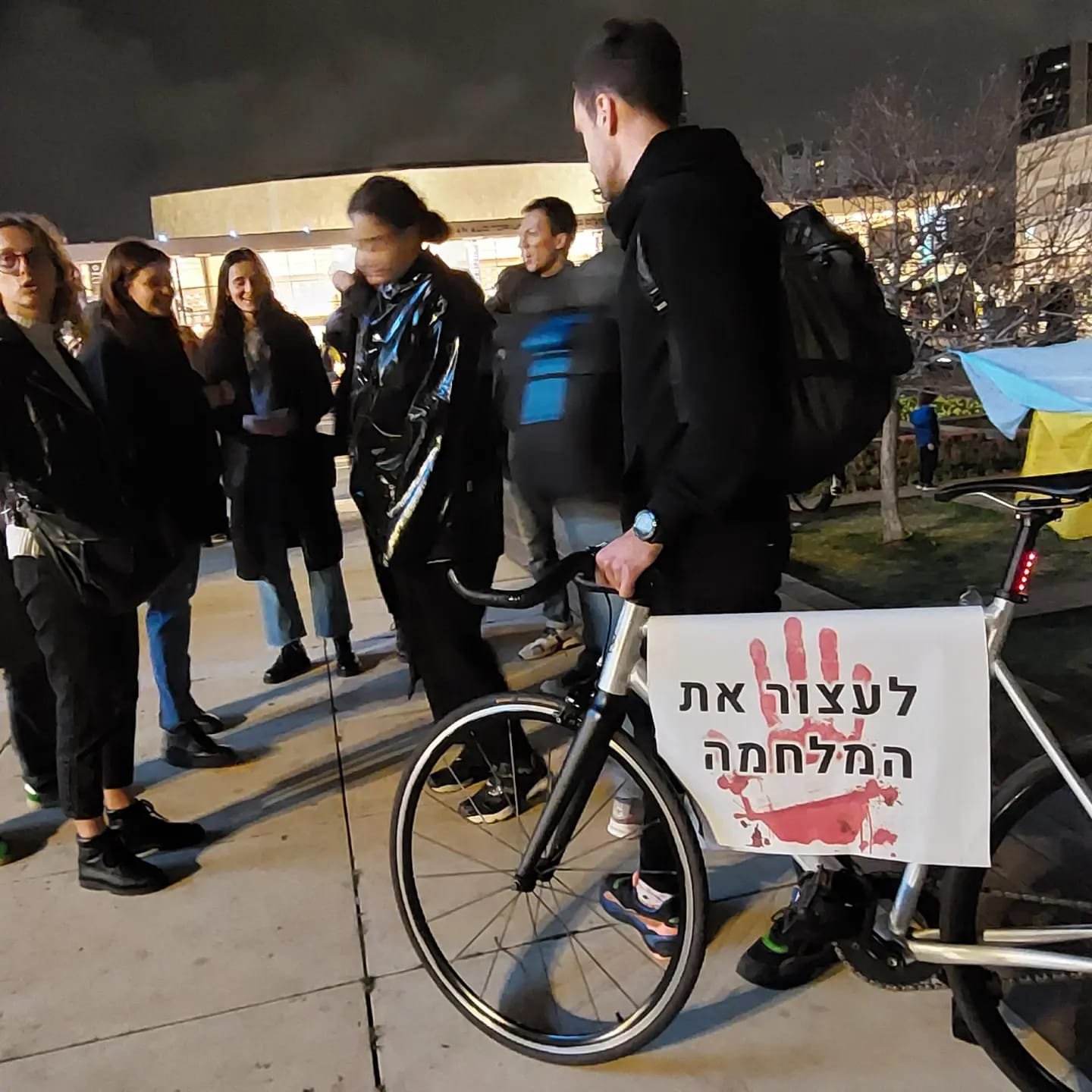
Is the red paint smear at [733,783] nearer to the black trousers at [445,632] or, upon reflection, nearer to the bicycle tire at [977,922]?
the bicycle tire at [977,922]

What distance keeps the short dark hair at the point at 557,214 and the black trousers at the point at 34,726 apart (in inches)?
106

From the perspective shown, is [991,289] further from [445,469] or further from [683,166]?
[683,166]

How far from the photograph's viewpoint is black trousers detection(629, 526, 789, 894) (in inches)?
82.7

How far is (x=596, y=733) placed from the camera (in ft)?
6.82

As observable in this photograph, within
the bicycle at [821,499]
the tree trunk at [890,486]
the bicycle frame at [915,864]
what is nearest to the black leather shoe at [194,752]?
the bicycle frame at [915,864]

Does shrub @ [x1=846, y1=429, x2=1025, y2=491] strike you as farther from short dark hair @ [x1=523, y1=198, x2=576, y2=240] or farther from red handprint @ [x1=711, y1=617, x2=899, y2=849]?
red handprint @ [x1=711, y1=617, x2=899, y2=849]

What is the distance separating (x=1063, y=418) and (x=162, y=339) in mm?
5672

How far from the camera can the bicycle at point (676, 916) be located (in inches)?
73.3

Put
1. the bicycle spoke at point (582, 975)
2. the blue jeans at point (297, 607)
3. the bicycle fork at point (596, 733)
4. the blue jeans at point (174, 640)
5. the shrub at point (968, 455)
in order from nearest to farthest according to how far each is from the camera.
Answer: the bicycle fork at point (596, 733) < the bicycle spoke at point (582, 975) < the blue jeans at point (174, 640) < the blue jeans at point (297, 607) < the shrub at point (968, 455)

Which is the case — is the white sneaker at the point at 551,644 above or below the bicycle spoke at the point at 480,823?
above

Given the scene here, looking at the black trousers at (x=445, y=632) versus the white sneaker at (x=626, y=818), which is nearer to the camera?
the white sneaker at (x=626, y=818)

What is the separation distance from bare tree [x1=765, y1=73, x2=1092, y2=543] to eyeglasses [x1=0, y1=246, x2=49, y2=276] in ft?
19.7

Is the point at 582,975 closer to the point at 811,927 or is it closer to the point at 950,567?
the point at 811,927

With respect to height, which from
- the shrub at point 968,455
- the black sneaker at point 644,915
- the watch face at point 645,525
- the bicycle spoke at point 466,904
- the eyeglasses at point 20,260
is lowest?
the bicycle spoke at point 466,904
